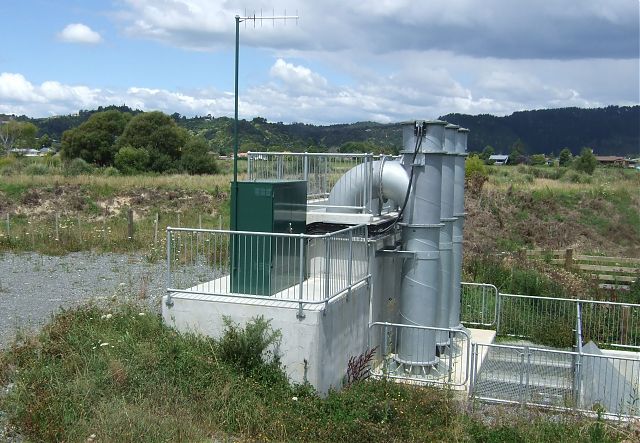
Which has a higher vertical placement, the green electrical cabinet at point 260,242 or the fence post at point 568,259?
the green electrical cabinet at point 260,242

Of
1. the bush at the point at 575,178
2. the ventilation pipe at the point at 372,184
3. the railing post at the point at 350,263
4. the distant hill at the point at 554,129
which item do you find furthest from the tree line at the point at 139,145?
the distant hill at the point at 554,129

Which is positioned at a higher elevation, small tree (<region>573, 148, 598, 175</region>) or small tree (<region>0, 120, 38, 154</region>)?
small tree (<region>0, 120, 38, 154</region>)

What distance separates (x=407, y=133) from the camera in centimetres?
1071

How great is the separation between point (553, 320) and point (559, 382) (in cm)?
312

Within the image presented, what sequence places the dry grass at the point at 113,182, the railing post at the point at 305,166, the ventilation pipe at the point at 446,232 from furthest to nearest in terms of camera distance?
the dry grass at the point at 113,182
the railing post at the point at 305,166
the ventilation pipe at the point at 446,232

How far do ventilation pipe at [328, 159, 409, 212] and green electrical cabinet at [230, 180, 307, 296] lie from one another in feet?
5.57

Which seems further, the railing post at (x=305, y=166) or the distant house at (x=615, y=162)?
the distant house at (x=615, y=162)

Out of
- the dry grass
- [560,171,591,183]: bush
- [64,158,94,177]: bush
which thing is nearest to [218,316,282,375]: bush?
the dry grass

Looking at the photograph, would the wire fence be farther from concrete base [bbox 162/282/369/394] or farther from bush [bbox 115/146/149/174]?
bush [bbox 115/146/149/174]

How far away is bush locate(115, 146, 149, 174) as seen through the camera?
55237 millimetres

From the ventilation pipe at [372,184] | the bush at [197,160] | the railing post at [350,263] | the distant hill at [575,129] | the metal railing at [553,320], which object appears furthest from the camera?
the distant hill at [575,129]

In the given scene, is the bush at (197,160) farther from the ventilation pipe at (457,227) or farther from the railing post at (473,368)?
the railing post at (473,368)

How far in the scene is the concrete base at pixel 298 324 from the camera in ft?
27.9

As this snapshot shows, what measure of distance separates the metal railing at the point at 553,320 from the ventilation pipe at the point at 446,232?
2.42m
